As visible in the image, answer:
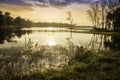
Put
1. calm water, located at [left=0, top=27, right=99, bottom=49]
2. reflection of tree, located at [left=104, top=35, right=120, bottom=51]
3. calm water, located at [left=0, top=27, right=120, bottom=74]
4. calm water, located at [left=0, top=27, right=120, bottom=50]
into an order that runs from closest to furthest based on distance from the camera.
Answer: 1. calm water, located at [left=0, top=27, right=120, bottom=74]
2. reflection of tree, located at [left=104, top=35, right=120, bottom=51]
3. calm water, located at [left=0, top=27, right=120, bottom=50]
4. calm water, located at [left=0, top=27, right=99, bottom=49]

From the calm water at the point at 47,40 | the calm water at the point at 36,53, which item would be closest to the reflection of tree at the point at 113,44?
the calm water at the point at 36,53

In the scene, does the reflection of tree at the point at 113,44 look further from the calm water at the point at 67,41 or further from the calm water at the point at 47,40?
the calm water at the point at 47,40

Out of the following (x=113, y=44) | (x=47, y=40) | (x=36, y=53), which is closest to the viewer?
(x=36, y=53)

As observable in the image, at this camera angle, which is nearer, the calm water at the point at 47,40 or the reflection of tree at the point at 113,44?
the reflection of tree at the point at 113,44

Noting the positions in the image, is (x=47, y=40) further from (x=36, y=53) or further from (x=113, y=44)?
(x=36, y=53)

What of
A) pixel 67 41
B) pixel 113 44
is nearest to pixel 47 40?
pixel 67 41

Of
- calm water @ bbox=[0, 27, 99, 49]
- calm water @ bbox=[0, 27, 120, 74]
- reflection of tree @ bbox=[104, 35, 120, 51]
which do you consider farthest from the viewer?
calm water @ bbox=[0, 27, 99, 49]

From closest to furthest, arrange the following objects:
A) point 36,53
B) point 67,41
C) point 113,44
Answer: point 36,53 → point 113,44 → point 67,41

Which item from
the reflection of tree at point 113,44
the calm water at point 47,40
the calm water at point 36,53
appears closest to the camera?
the calm water at point 36,53

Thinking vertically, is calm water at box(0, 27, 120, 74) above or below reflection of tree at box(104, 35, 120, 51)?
above

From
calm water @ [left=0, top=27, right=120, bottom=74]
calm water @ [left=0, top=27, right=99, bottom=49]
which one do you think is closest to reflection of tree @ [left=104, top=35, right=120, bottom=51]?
calm water @ [left=0, top=27, right=120, bottom=74]

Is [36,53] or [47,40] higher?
[36,53]

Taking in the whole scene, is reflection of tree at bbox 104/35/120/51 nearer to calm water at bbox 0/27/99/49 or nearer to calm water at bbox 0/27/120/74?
calm water at bbox 0/27/120/74

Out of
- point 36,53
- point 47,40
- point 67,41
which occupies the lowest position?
point 47,40
